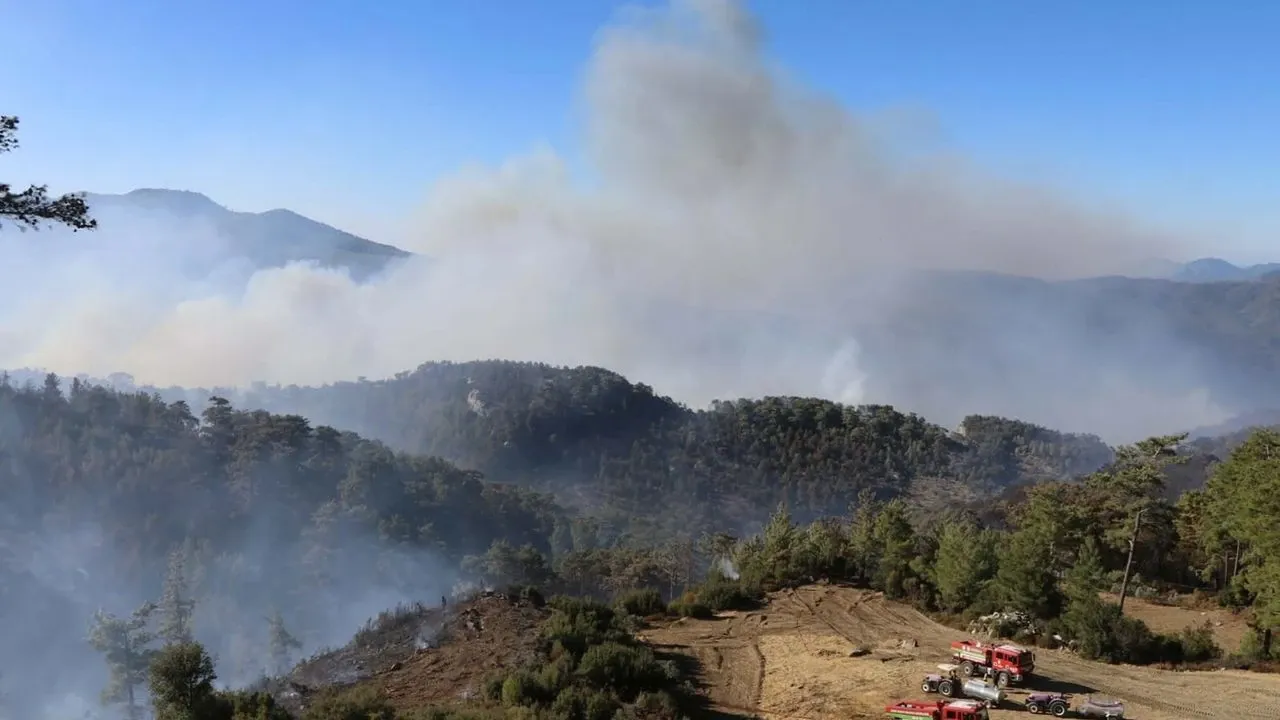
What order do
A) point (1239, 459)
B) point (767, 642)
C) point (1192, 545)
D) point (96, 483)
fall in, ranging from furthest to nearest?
1. point (96, 483)
2. point (1192, 545)
3. point (1239, 459)
4. point (767, 642)

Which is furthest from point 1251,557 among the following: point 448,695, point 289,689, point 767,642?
point 289,689

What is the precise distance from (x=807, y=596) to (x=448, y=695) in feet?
82.9

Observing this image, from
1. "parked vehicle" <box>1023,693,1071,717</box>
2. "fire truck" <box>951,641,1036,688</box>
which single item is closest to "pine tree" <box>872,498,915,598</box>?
"fire truck" <box>951,641,1036,688</box>

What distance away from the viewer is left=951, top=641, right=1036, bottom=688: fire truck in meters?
28.8

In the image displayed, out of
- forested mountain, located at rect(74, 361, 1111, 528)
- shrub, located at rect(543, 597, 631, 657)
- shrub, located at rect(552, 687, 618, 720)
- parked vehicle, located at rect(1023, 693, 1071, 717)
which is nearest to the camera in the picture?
shrub, located at rect(552, 687, 618, 720)

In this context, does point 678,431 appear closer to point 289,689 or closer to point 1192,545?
point 1192,545

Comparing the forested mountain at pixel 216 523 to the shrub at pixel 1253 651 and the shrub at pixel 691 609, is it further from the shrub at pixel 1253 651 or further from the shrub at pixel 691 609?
the shrub at pixel 1253 651

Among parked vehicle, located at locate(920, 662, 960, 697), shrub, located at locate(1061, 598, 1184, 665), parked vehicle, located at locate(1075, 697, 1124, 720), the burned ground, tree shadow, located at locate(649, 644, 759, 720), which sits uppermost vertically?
shrub, located at locate(1061, 598, 1184, 665)

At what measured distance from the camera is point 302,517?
109375mm

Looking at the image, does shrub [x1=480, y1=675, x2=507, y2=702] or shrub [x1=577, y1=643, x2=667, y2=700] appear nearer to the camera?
shrub [x1=480, y1=675, x2=507, y2=702]

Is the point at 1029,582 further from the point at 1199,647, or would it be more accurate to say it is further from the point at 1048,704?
the point at 1048,704

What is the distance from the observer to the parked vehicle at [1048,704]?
25.7 metres

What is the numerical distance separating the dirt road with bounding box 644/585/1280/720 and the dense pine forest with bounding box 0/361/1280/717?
9.74 ft

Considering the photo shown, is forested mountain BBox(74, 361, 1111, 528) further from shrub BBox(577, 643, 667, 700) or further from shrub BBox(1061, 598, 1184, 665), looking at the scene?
shrub BBox(577, 643, 667, 700)
